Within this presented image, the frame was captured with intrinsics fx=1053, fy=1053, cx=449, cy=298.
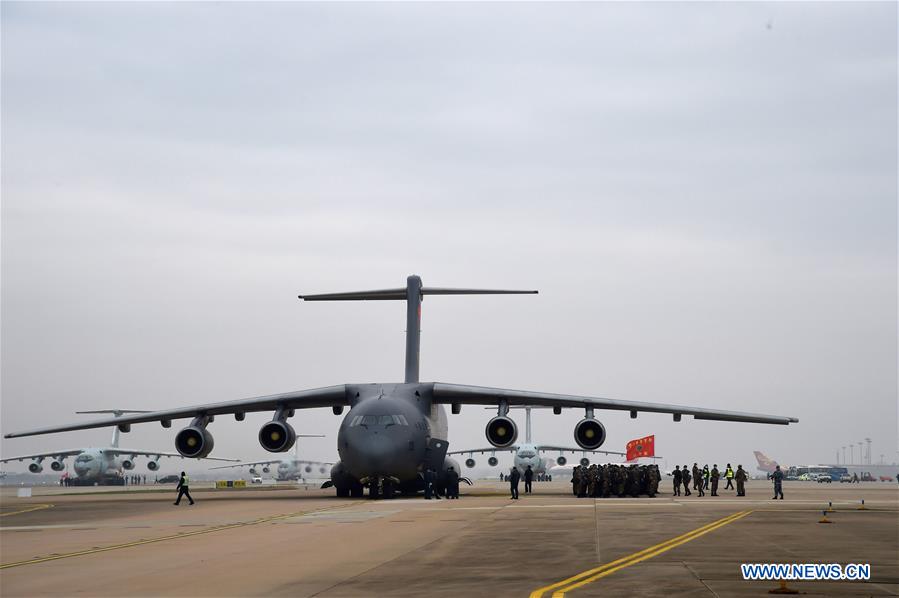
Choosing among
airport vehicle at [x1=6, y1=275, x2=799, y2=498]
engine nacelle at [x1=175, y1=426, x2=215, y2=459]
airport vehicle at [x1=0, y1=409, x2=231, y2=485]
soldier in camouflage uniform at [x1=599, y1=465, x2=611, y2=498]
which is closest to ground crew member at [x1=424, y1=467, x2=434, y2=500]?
airport vehicle at [x1=6, y1=275, x2=799, y2=498]

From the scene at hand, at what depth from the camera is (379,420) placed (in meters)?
31.3

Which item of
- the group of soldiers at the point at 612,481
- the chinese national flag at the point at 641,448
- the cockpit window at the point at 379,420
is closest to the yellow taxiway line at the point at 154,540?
the cockpit window at the point at 379,420

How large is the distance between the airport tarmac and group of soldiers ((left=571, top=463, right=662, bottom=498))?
29.8 ft

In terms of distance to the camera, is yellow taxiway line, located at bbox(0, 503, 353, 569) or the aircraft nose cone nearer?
yellow taxiway line, located at bbox(0, 503, 353, 569)

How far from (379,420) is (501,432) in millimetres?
4569

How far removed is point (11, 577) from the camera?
1296cm

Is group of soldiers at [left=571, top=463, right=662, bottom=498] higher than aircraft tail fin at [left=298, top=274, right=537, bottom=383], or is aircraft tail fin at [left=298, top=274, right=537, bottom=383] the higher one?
aircraft tail fin at [left=298, top=274, right=537, bottom=383]

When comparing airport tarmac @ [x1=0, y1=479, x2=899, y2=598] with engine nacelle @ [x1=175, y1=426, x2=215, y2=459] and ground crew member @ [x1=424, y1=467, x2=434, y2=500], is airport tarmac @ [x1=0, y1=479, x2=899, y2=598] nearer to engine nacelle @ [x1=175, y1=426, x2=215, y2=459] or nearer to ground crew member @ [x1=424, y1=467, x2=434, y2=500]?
ground crew member @ [x1=424, y1=467, x2=434, y2=500]

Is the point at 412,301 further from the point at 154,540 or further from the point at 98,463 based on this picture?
the point at 98,463

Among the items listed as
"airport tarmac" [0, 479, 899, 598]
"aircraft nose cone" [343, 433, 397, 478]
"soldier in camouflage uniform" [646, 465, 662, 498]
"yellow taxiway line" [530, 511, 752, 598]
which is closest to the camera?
"yellow taxiway line" [530, 511, 752, 598]

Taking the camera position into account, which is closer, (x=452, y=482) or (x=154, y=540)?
(x=154, y=540)

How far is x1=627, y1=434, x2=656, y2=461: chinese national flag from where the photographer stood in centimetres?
5834

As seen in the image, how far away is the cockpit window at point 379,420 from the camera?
31281mm

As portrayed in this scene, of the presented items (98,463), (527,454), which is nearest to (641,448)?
(527,454)
